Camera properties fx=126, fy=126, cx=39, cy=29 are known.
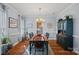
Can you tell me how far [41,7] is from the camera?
317 cm

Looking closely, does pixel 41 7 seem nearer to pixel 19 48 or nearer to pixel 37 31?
pixel 37 31

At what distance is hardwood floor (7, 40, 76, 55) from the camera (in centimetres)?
314

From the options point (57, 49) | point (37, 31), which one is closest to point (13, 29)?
point (37, 31)

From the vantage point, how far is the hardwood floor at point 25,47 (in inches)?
124

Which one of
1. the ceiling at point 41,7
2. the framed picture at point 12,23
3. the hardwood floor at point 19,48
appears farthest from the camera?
the framed picture at point 12,23

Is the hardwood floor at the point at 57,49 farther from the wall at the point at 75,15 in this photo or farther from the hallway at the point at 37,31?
the wall at the point at 75,15

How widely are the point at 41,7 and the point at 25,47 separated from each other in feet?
3.75

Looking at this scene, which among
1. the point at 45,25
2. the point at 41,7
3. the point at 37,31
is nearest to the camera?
the point at 41,7

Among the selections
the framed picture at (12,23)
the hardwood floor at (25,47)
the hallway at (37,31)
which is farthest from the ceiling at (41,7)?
the hardwood floor at (25,47)

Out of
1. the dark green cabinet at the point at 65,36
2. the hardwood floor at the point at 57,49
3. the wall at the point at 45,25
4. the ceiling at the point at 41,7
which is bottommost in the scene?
the hardwood floor at the point at 57,49

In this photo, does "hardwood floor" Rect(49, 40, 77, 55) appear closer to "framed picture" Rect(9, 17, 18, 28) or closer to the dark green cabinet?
the dark green cabinet

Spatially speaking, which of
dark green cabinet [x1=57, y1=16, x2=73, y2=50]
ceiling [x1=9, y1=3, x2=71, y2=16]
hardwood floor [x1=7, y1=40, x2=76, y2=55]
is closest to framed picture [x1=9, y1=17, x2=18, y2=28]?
ceiling [x1=9, y1=3, x2=71, y2=16]

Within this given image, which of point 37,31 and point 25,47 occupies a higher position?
point 37,31

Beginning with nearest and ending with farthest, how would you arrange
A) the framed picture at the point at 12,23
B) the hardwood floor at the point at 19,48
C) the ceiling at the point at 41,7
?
the ceiling at the point at 41,7 → the hardwood floor at the point at 19,48 → the framed picture at the point at 12,23
